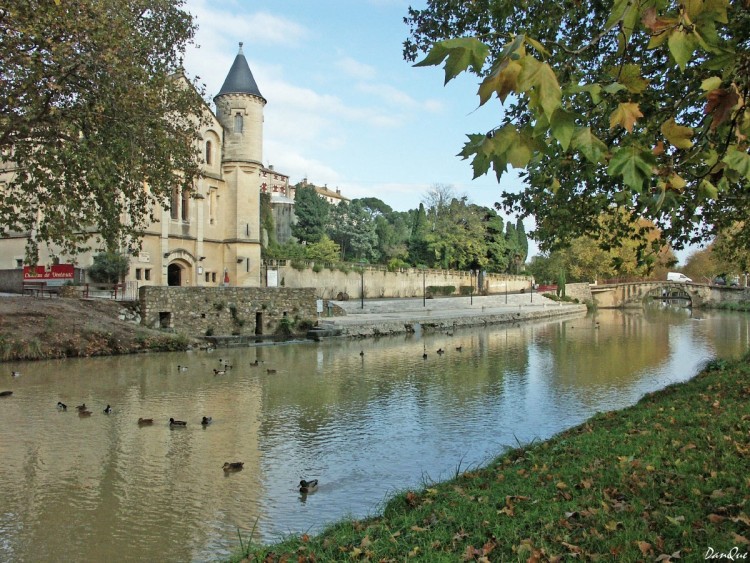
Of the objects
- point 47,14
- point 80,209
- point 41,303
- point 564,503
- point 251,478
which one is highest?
point 47,14

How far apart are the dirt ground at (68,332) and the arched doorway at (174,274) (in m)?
11.2

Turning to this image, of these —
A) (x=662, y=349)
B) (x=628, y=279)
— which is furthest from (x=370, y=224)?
(x=662, y=349)

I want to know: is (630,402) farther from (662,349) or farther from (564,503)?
(662,349)

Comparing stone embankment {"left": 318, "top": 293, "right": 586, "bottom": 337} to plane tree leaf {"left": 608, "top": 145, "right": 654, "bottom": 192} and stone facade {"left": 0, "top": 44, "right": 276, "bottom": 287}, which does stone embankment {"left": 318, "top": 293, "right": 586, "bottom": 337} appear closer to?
stone facade {"left": 0, "top": 44, "right": 276, "bottom": 287}

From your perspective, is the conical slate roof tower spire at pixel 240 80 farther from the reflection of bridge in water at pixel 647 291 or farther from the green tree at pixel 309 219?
the reflection of bridge in water at pixel 647 291

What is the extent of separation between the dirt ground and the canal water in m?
0.92

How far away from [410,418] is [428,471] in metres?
3.34

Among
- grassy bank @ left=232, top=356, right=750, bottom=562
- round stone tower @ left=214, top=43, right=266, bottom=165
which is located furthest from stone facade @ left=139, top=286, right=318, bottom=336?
grassy bank @ left=232, top=356, right=750, bottom=562

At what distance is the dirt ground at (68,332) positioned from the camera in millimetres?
18500

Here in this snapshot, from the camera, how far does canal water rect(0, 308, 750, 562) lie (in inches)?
257

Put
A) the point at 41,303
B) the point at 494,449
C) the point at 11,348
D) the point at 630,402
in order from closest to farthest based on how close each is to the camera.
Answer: the point at 494,449, the point at 630,402, the point at 11,348, the point at 41,303

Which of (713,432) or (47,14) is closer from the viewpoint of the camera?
(713,432)

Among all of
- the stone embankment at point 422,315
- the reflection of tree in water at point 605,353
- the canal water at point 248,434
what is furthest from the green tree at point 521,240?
the canal water at point 248,434

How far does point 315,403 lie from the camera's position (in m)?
13.0
